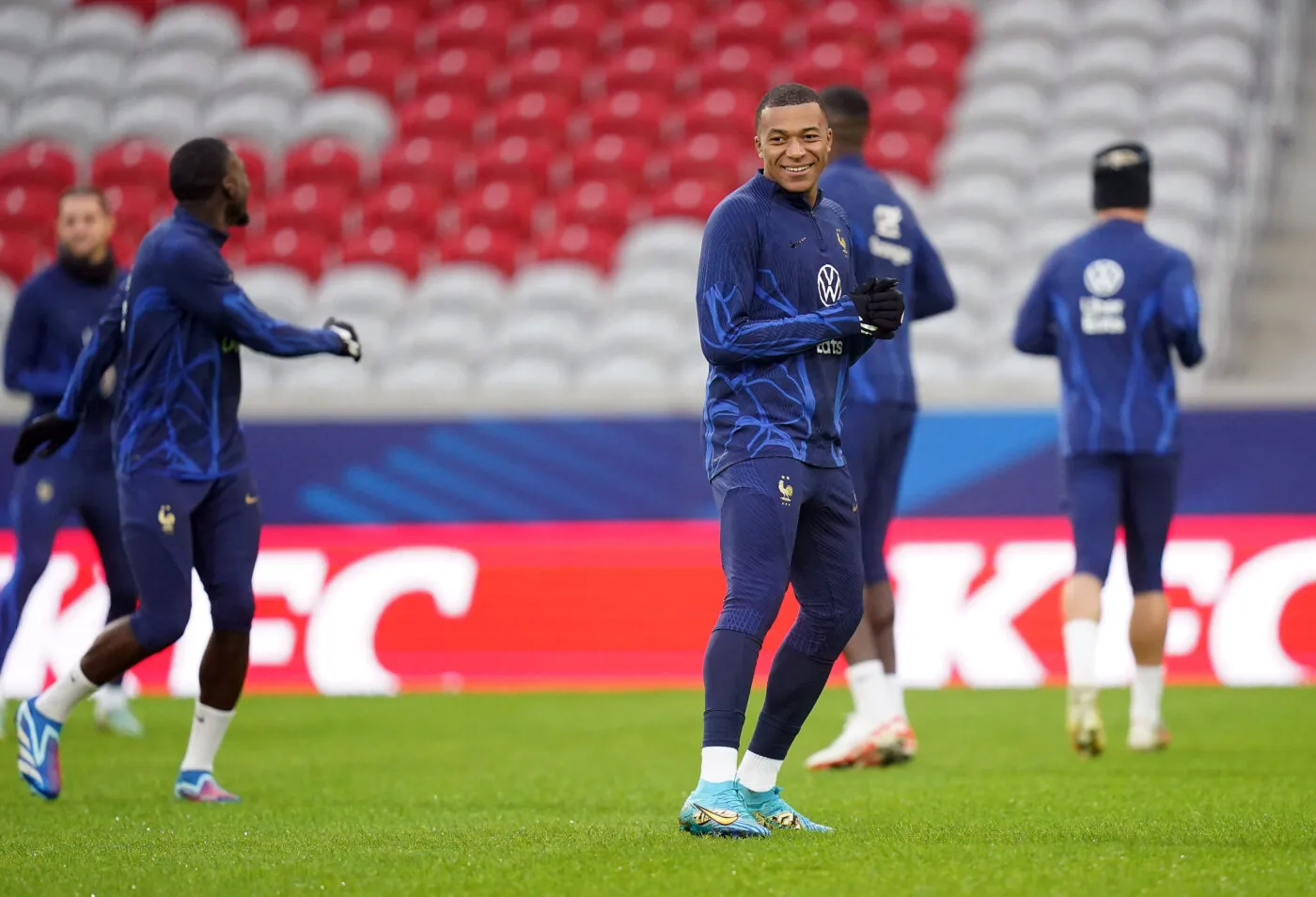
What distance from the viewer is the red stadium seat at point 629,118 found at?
15867mm

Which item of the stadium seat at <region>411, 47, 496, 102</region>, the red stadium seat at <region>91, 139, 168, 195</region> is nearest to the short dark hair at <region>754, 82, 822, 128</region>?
the red stadium seat at <region>91, 139, 168, 195</region>

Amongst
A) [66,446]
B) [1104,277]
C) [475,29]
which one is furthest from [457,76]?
[1104,277]

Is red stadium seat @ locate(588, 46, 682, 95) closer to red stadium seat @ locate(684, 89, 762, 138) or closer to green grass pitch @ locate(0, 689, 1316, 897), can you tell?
red stadium seat @ locate(684, 89, 762, 138)

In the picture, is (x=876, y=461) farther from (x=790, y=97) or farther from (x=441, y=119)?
(x=441, y=119)

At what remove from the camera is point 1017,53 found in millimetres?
15578

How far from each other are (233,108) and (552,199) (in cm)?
353

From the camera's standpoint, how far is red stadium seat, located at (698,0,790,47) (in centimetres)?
1652

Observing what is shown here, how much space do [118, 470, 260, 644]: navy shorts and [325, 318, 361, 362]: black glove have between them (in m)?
0.59

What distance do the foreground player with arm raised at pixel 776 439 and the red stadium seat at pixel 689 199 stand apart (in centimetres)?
1006

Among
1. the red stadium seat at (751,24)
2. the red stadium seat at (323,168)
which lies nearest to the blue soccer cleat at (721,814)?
the red stadium seat at (323,168)

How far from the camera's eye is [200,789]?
19.5 feet

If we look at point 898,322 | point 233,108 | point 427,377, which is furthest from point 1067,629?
point 233,108

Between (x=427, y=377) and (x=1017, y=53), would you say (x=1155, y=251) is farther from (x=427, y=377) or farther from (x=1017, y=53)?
(x=1017, y=53)

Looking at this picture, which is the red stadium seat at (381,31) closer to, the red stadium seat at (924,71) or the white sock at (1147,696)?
the red stadium seat at (924,71)
